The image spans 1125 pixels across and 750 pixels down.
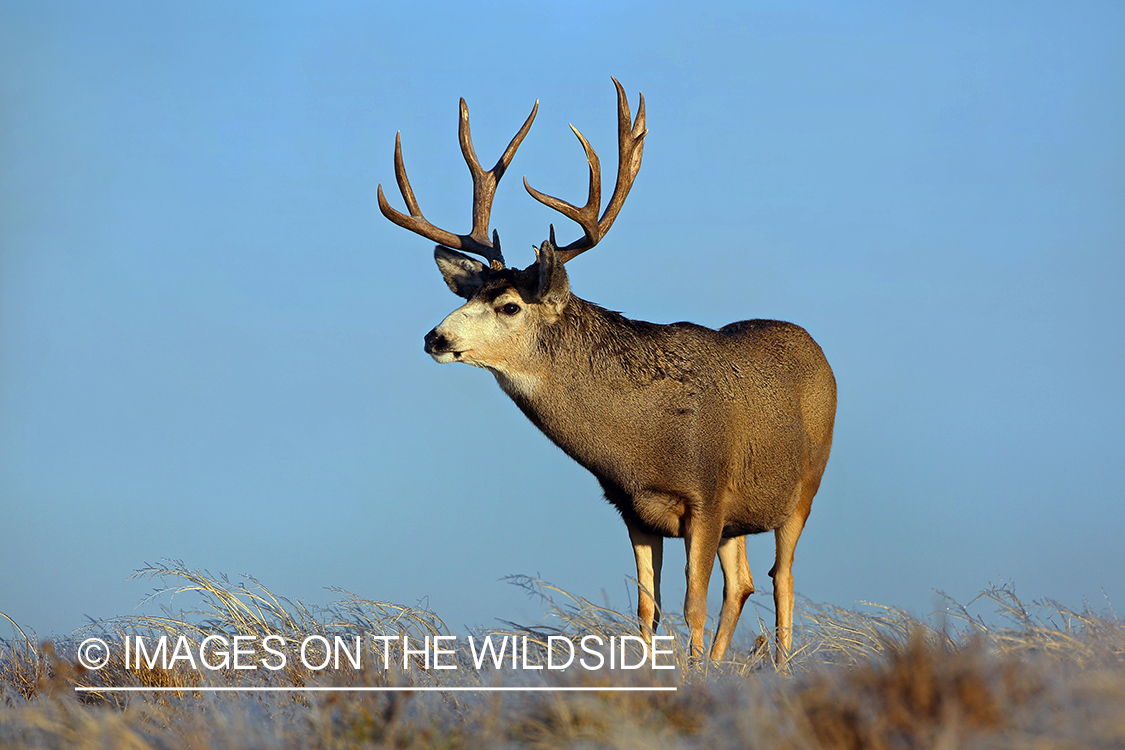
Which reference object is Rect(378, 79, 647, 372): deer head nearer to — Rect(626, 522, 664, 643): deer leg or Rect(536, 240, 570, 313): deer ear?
Rect(536, 240, 570, 313): deer ear

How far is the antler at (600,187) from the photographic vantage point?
8.62 meters

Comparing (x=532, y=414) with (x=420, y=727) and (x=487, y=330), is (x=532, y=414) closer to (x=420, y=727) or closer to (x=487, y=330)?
(x=487, y=330)

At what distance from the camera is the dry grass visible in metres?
3.43

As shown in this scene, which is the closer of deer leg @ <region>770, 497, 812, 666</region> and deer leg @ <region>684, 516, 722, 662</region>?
deer leg @ <region>684, 516, 722, 662</region>

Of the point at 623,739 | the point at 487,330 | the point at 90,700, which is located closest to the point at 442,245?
→ the point at 487,330

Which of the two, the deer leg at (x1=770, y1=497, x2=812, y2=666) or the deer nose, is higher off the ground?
the deer nose

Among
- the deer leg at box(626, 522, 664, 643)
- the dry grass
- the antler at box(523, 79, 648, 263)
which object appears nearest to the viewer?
the dry grass

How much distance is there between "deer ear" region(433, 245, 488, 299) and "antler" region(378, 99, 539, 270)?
0.53 feet

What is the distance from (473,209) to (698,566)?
3756mm

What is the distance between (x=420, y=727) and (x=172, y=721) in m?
1.60

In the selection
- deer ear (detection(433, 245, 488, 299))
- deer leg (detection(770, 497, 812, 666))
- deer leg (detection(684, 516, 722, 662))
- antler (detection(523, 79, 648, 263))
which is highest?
antler (detection(523, 79, 648, 263))

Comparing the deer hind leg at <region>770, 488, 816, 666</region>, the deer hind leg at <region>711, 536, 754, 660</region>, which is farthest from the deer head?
the deer hind leg at <region>770, 488, 816, 666</region>

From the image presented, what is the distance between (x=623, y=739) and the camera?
3490 mm

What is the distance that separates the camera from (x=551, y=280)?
7.87m
